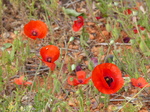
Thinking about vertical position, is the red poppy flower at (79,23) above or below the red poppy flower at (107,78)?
above

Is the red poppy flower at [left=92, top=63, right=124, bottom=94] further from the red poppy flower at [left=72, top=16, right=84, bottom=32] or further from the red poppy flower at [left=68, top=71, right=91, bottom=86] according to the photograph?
the red poppy flower at [left=72, top=16, right=84, bottom=32]

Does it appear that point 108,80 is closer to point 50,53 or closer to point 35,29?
point 50,53

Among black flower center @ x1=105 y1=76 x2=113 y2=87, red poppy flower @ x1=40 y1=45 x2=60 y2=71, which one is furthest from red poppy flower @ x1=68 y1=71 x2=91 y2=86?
black flower center @ x1=105 y1=76 x2=113 y2=87

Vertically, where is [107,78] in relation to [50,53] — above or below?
below

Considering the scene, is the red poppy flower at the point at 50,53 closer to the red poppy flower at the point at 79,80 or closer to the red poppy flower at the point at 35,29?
the red poppy flower at the point at 79,80

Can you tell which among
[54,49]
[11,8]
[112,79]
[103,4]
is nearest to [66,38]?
[103,4]

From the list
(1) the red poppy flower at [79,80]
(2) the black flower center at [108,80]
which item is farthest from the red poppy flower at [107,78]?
(1) the red poppy flower at [79,80]

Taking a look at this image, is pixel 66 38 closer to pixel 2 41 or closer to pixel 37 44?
pixel 37 44

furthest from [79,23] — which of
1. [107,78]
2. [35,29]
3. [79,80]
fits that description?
[107,78]
